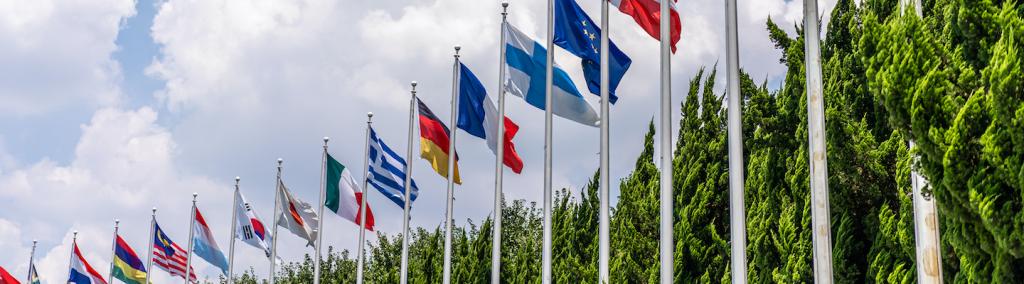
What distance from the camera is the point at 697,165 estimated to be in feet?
68.7

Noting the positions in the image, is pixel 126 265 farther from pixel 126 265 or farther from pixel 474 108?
pixel 474 108

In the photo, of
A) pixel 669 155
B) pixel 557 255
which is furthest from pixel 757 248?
pixel 557 255

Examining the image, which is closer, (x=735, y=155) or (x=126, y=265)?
(x=735, y=155)


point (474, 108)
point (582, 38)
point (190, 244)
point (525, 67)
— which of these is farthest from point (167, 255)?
point (582, 38)

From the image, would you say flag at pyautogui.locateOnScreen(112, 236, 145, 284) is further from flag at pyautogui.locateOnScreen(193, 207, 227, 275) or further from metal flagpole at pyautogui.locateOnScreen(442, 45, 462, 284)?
metal flagpole at pyautogui.locateOnScreen(442, 45, 462, 284)

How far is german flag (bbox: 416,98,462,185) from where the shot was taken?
898 inches

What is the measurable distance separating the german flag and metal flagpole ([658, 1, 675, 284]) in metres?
8.14

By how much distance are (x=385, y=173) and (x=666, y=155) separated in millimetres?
10849

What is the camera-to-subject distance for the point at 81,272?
1443 inches

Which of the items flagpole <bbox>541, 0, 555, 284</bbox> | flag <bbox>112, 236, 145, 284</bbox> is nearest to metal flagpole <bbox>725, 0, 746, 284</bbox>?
flagpole <bbox>541, 0, 555, 284</bbox>

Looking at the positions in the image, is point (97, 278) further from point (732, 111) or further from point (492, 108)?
point (732, 111)

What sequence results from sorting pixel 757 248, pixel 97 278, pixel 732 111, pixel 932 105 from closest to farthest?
pixel 932 105 < pixel 732 111 < pixel 757 248 < pixel 97 278

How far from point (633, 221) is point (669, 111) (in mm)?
8626

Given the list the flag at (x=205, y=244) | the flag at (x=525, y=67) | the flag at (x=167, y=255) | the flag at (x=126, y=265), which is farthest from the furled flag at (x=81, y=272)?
the flag at (x=525, y=67)
